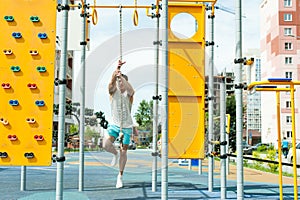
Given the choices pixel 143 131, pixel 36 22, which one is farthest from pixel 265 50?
pixel 36 22

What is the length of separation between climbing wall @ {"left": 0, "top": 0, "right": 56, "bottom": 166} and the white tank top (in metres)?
2.62

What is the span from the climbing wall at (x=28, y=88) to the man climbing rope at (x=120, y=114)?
93.3 inches

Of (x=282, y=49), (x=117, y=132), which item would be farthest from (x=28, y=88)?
(x=282, y=49)

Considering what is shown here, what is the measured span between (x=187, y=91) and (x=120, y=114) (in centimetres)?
127

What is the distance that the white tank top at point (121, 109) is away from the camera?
288 inches

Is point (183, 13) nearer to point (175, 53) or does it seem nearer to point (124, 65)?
point (175, 53)

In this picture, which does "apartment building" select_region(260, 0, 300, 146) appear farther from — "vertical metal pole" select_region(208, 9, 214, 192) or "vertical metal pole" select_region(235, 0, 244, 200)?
→ "vertical metal pole" select_region(235, 0, 244, 200)

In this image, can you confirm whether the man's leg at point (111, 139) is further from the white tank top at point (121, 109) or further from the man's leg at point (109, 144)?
the white tank top at point (121, 109)

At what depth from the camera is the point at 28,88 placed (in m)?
4.73

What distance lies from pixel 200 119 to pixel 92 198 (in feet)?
7.38

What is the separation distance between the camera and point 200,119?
278 inches

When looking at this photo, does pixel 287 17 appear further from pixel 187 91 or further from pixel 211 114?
pixel 187 91

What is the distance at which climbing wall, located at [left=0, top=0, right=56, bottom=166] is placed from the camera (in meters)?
4.71

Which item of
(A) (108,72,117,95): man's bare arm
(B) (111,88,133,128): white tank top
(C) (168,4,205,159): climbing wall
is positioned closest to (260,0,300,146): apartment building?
(C) (168,4,205,159): climbing wall
